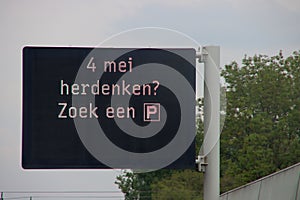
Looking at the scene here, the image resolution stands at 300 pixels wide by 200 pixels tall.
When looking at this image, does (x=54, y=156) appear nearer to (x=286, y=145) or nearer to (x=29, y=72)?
(x=29, y=72)

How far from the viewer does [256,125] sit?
57812 mm

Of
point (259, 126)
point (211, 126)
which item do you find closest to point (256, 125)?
point (259, 126)

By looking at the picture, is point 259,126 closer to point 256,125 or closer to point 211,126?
point 256,125

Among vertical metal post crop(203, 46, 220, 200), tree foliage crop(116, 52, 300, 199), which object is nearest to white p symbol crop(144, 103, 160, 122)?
vertical metal post crop(203, 46, 220, 200)

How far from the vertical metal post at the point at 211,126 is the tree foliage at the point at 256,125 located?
41748 millimetres

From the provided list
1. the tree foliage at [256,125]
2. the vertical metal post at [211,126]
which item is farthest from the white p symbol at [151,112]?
the tree foliage at [256,125]

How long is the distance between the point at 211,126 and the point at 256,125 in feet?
142

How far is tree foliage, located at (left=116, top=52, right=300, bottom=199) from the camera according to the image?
5744 cm

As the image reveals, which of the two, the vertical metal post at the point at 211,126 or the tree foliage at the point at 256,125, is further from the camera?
the tree foliage at the point at 256,125

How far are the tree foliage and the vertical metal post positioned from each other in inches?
1644

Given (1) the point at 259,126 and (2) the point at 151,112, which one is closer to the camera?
(2) the point at 151,112

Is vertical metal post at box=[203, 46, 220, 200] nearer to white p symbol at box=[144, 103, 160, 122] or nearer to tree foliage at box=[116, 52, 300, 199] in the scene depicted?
white p symbol at box=[144, 103, 160, 122]

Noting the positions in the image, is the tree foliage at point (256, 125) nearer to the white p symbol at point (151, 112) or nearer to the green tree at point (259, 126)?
the green tree at point (259, 126)

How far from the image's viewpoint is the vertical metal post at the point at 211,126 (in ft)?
48.8
